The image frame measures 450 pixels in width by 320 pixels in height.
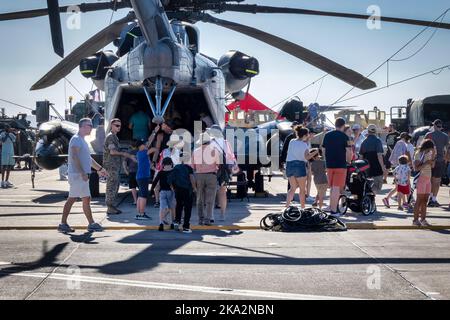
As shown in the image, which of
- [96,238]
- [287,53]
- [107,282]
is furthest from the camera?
[287,53]

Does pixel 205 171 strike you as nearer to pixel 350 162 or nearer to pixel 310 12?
pixel 350 162

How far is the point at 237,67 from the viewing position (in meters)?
19.4

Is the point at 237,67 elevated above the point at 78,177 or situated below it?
above

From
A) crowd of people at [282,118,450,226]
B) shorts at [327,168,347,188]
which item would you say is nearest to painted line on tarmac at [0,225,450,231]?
crowd of people at [282,118,450,226]

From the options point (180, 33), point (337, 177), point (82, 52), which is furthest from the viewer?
point (82, 52)

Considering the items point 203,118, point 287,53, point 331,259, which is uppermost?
point 287,53

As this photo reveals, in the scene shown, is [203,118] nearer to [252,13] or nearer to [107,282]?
[252,13]

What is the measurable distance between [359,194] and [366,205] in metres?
0.26

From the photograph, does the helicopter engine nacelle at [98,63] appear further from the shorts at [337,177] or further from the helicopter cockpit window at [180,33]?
the shorts at [337,177]

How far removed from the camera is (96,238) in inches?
446

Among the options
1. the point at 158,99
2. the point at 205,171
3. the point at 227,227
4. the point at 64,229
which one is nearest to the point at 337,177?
the point at 227,227

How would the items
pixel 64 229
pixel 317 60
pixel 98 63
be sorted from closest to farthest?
pixel 64 229 < pixel 317 60 < pixel 98 63
